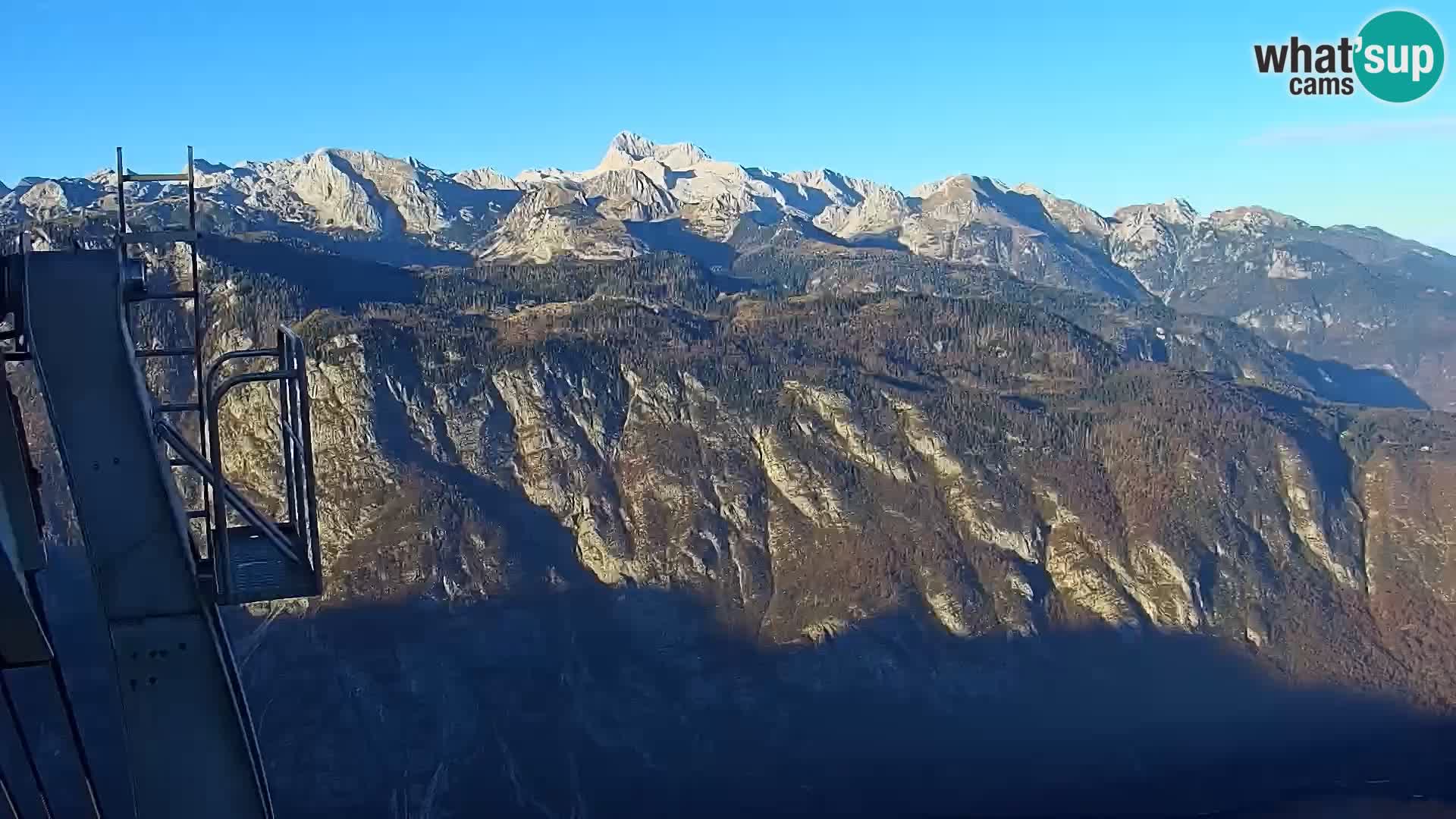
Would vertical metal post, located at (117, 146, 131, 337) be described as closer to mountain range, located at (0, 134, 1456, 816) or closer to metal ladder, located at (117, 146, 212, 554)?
metal ladder, located at (117, 146, 212, 554)

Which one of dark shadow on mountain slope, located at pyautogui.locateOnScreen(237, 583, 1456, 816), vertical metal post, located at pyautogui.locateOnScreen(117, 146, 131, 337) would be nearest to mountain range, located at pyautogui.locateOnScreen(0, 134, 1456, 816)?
dark shadow on mountain slope, located at pyautogui.locateOnScreen(237, 583, 1456, 816)

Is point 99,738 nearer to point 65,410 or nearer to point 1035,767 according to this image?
point 1035,767

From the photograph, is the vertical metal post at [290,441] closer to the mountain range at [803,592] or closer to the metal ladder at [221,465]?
the metal ladder at [221,465]

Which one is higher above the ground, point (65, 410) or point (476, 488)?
point (476, 488)

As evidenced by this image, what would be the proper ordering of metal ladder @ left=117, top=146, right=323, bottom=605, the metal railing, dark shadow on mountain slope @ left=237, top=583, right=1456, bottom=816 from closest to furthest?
metal ladder @ left=117, top=146, right=323, bottom=605 → the metal railing → dark shadow on mountain slope @ left=237, top=583, right=1456, bottom=816

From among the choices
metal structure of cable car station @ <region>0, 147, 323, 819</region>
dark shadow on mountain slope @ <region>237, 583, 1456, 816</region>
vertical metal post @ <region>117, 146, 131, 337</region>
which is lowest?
dark shadow on mountain slope @ <region>237, 583, 1456, 816</region>

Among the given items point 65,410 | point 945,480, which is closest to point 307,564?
point 65,410

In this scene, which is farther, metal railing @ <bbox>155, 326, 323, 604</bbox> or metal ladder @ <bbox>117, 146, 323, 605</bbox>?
metal railing @ <bbox>155, 326, 323, 604</bbox>
